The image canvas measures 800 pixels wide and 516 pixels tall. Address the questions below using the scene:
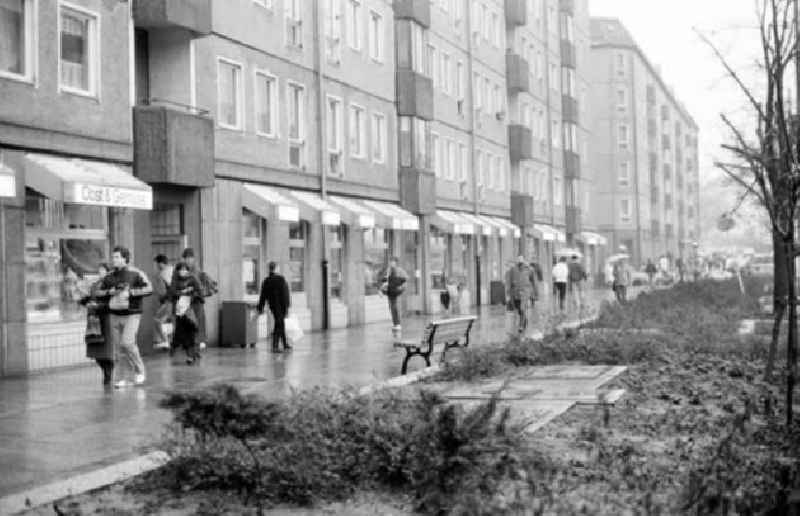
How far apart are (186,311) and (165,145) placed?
14.2 feet

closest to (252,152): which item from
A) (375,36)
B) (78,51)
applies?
(78,51)

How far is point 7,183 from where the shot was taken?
53.2 ft

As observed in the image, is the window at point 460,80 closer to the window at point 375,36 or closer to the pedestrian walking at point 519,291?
the window at point 375,36

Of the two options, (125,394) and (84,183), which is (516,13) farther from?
(125,394)

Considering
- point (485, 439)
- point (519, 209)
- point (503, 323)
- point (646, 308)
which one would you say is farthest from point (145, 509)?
point (519, 209)

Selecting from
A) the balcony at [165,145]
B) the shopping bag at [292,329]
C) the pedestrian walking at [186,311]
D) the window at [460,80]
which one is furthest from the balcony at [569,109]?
the pedestrian walking at [186,311]

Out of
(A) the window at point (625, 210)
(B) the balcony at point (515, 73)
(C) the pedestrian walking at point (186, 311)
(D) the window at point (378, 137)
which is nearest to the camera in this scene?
(C) the pedestrian walking at point (186, 311)

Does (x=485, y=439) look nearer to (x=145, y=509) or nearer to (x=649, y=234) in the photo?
(x=145, y=509)

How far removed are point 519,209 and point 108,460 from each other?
4207cm

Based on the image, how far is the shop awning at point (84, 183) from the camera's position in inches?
699

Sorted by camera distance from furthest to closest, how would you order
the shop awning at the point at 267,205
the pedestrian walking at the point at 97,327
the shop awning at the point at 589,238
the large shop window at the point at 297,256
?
1. the shop awning at the point at 589,238
2. the large shop window at the point at 297,256
3. the shop awning at the point at 267,205
4. the pedestrian walking at the point at 97,327

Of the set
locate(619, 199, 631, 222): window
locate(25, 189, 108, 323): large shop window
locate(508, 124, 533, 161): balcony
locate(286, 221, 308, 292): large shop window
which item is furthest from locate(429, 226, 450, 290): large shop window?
locate(619, 199, 631, 222): window

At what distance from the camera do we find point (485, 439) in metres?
6.93

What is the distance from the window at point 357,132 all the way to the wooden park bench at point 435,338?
585 inches
